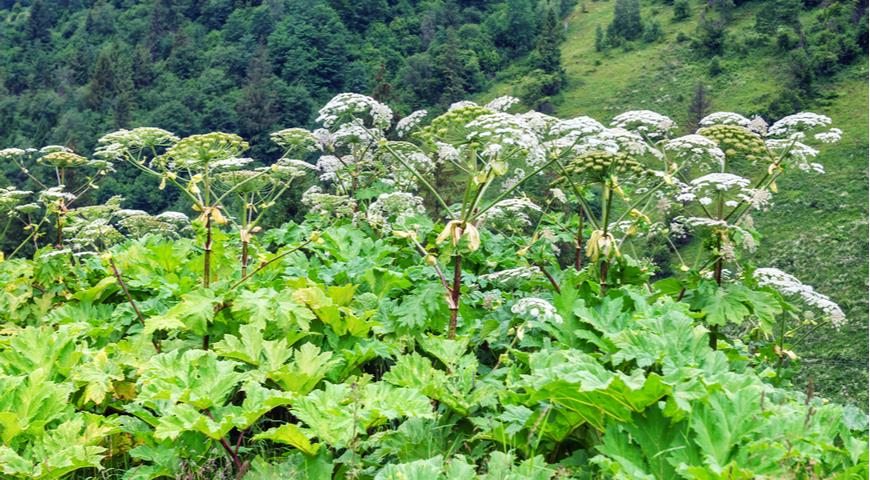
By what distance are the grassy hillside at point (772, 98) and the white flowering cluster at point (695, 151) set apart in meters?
27.8

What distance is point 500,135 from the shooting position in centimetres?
471

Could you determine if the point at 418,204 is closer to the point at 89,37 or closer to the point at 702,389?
the point at 702,389

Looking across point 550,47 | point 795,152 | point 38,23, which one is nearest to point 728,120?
point 795,152

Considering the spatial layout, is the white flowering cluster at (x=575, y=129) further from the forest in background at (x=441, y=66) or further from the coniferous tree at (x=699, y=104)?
the coniferous tree at (x=699, y=104)

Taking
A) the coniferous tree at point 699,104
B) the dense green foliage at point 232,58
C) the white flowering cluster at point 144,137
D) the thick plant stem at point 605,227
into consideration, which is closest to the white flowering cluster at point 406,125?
the white flowering cluster at point 144,137

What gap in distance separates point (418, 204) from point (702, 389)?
3715 mm

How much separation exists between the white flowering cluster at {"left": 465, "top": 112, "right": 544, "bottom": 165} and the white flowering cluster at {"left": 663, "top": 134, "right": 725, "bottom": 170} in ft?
2.97

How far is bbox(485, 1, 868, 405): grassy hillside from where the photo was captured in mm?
50081

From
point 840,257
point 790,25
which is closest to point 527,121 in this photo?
point 840,257

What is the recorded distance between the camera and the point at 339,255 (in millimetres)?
6375

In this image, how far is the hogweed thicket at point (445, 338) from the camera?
3.46 meters

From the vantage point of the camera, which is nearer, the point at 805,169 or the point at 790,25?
the point at 805,169

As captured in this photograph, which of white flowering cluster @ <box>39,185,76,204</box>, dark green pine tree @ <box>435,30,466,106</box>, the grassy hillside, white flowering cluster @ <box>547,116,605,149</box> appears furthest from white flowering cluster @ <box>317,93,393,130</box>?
dark green pine tree @ <box>435,30,466,106</box>

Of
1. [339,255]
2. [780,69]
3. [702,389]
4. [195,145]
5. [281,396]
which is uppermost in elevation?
[195,145]
